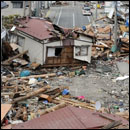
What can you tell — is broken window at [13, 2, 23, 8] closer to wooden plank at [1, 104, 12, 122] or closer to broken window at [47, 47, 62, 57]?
broken window at [47, 47, 62, 57]

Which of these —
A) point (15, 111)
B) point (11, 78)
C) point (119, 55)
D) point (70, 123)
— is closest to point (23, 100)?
point (15, 111)

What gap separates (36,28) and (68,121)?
44.5 feet

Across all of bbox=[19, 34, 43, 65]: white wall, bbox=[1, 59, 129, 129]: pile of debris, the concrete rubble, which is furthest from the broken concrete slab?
bbox=[19, 34, 43, 65]: white wall

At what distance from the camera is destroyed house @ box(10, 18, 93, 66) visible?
59.8 feet

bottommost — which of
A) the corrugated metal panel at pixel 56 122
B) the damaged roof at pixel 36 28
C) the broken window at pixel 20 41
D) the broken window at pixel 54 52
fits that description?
the corrugated metal panel at pixel 56 122

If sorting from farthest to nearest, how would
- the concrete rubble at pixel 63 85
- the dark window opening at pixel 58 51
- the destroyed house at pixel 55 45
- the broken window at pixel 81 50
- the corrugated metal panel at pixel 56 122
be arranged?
the broken window at pixel 81 50 < the dark window opening at pixel 58 51 < the destroyed house at pixel 55 45 < the concrete rubble at pixel 63 85 < the corrugated metal panel at pixel 56 122

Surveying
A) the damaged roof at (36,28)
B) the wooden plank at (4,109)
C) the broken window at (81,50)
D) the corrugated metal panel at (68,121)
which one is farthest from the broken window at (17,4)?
the corrugated metal panel at (68,121)

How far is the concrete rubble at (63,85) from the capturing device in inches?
475

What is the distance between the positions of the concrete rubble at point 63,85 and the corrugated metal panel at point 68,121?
8.18 ft

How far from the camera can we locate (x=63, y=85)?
51.8ft

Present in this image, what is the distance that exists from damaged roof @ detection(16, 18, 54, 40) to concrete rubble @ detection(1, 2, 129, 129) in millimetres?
633

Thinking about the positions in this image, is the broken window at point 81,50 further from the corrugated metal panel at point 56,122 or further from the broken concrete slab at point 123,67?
the corrugated metal panel at point 56,122

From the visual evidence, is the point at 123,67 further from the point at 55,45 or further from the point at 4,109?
the point at 4,109

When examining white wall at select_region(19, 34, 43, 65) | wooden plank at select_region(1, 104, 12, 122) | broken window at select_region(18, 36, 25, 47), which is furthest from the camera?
broken window at select_region(18, 36, 25, 47)
